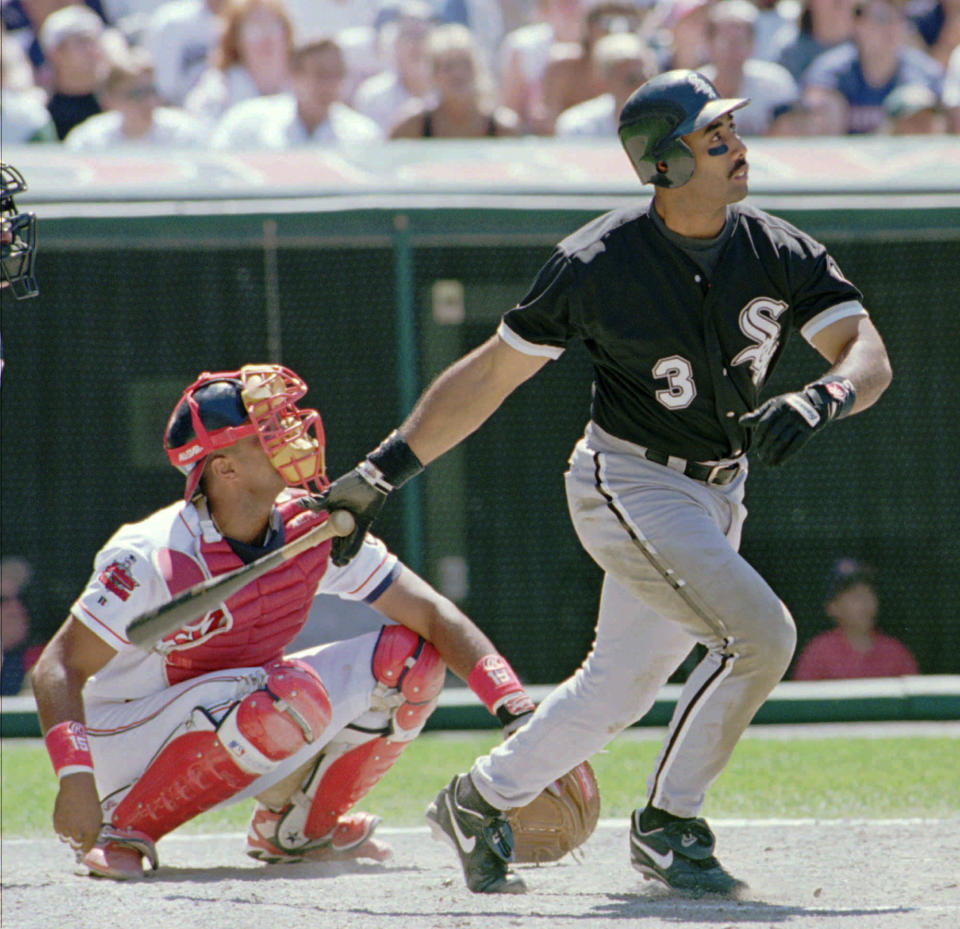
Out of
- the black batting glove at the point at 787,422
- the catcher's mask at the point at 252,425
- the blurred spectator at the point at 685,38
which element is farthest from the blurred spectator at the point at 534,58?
the black batting glove at the point at 787,422

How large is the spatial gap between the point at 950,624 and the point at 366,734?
3362 mm

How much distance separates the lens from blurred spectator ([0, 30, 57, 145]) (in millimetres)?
7570

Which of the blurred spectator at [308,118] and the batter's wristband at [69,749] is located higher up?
the blurred spectator at [308,118]

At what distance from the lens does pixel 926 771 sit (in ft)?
16.0

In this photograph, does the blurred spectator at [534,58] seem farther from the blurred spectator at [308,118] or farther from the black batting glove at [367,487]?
the black batting glove at [367,487]

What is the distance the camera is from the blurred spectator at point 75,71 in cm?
823

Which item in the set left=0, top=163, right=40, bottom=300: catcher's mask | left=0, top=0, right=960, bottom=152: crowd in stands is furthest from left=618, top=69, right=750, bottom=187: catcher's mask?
left=0, top=0, right=960, bottom=152: crowd in stands

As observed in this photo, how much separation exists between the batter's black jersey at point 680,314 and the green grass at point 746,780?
4.66 ft

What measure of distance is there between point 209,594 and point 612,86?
496 cm

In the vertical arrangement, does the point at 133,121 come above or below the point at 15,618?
above

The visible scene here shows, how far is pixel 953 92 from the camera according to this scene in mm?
8148

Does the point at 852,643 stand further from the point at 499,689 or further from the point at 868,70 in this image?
the point at 868,70

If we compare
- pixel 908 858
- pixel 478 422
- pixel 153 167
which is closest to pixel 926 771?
pixel 908 858

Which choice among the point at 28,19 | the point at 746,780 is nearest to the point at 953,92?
the point at 746,780
